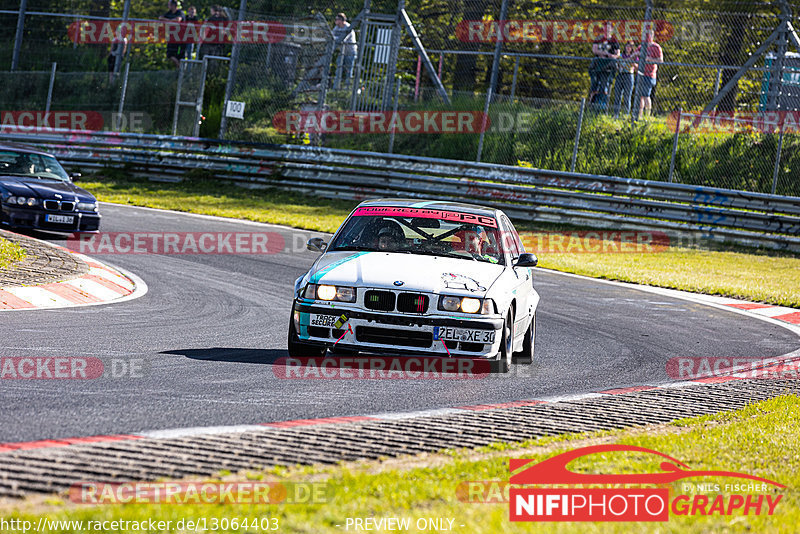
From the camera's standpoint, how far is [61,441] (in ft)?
16.1

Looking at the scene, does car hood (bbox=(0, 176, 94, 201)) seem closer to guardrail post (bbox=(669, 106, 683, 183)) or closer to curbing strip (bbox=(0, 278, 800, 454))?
curbing strip (bbox=(0, 278, 800, 454))

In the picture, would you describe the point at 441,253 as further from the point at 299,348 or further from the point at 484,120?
the point at 484,120

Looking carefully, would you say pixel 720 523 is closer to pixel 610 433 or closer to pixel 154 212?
pixel 610 433

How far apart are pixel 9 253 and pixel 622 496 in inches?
369

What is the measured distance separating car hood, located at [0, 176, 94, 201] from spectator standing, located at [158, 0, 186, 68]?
1145 centimetres

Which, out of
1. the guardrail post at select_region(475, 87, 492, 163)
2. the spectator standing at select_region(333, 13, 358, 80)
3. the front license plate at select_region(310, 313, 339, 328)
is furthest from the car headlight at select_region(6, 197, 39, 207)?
the spectator standing at select_region(333, 13, 358, 80)

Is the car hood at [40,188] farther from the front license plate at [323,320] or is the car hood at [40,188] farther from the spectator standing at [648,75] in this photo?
the spectator standing at [648,75]

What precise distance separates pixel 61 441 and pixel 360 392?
2.48 m

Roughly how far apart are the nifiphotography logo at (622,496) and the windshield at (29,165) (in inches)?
509

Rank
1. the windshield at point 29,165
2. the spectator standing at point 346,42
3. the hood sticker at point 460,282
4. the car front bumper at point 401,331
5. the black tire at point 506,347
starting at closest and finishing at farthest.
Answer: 1. the car front bumper at point 401,331
2. the hood sticker at point 460,282
3. the black tire at point 506,347
4. the windshield at point 29,165
5. the spectator standing at point 346,42

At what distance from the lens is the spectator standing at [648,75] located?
71.8 ft

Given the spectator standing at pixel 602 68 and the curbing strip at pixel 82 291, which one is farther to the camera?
the spectator standing at pixel 602 68
